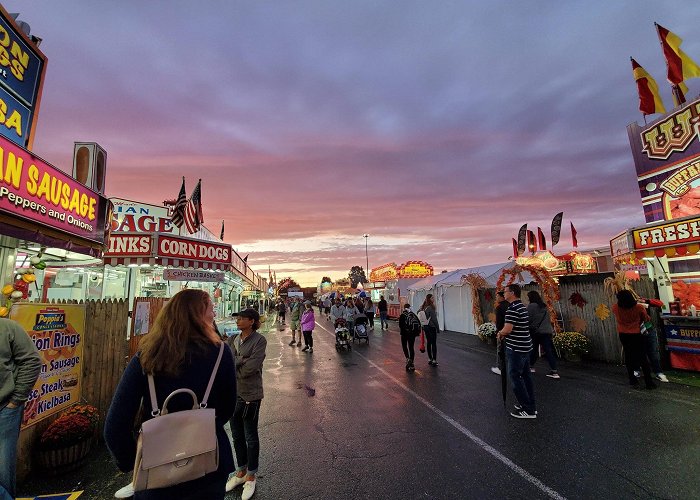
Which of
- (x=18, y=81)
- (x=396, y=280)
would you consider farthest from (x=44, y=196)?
(x=396, y=280)

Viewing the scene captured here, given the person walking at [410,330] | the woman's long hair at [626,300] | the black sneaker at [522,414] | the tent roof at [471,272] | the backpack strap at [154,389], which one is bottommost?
the black sneaker at [522,414]

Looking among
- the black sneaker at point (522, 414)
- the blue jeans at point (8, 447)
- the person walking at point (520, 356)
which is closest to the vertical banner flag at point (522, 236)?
the person walking at point (520, 356)

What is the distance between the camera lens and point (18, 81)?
5160 millimetres

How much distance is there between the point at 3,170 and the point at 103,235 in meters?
2.49

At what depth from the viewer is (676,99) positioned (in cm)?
1227

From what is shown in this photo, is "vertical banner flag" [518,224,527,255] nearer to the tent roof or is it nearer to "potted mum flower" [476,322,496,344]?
the tent roof

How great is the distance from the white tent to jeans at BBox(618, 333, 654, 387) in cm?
838

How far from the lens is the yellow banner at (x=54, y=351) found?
13.5 feet

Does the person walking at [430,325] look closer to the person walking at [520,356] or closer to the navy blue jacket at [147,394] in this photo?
the person walking at [520,356]

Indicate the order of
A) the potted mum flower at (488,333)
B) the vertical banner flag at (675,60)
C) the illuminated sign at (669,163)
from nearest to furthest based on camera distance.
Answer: the illuminated sign at (669,163) < the vertical banner flag at (675,60) < the potted mum flower at (488,333)

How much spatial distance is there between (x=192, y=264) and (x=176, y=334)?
961cm

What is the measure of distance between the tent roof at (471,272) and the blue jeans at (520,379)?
9.13 meters

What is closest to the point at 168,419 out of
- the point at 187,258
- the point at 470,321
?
the point at 187,258

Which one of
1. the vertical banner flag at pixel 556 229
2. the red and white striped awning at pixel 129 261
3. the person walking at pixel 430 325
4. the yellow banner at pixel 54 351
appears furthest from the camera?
the vertical banner flag at pixel 556 229
